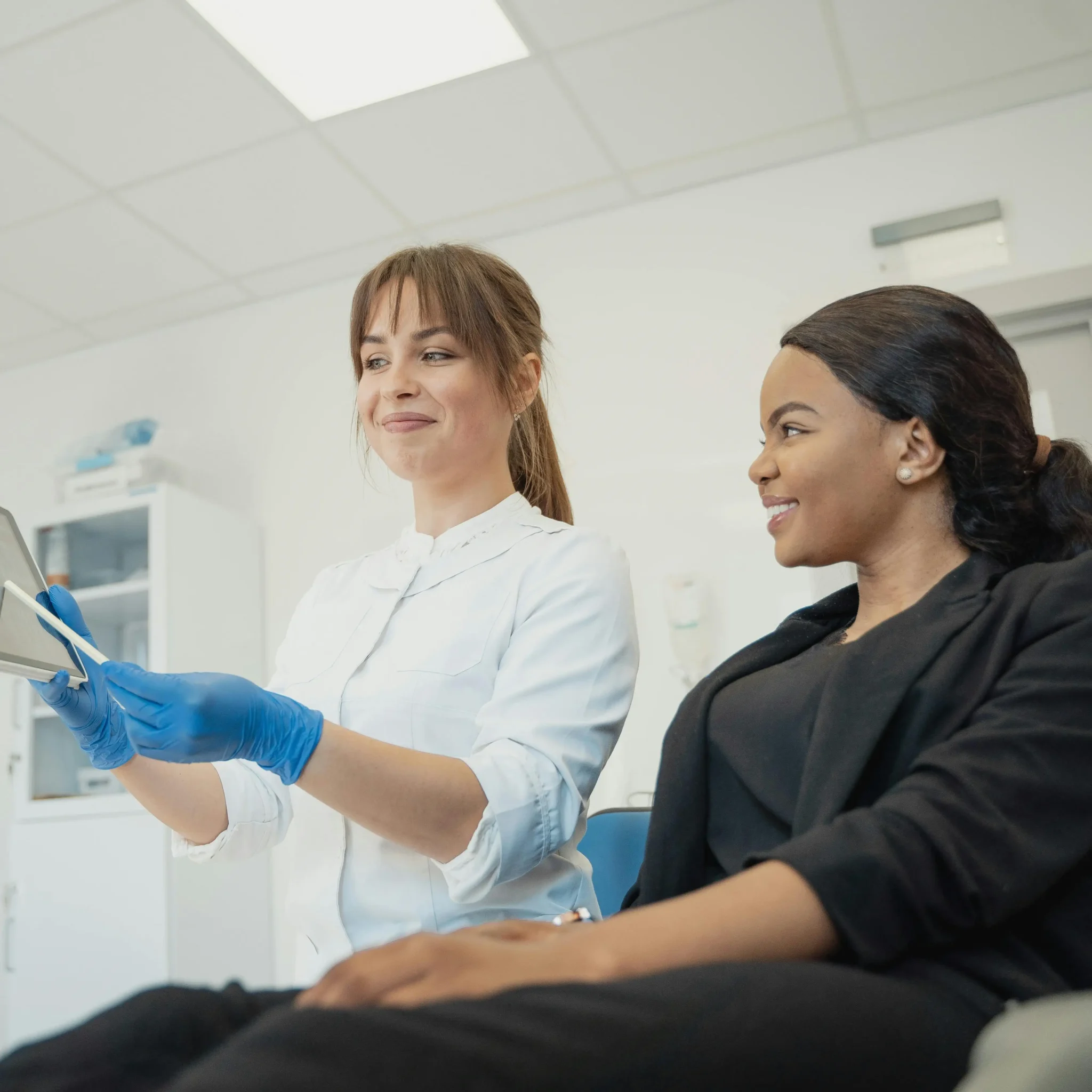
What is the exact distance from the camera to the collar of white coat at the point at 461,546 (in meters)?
1.36

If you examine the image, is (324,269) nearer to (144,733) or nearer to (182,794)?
(182,794)

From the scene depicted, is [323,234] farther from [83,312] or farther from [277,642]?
[277,642]

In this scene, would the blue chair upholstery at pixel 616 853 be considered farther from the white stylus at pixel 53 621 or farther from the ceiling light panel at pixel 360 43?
the ceiling light panel at pixel 360 43

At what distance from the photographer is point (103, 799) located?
2848 mm

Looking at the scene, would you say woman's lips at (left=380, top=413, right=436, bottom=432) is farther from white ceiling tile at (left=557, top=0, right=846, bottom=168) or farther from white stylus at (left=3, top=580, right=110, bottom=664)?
white ceiling tile at (left=557, top=0, right=846, bottom=168)

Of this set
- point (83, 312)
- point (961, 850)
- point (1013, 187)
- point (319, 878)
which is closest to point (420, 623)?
point (319, 878)

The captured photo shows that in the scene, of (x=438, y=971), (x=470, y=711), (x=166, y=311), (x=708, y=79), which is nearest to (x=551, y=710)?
(x=470, y=711)

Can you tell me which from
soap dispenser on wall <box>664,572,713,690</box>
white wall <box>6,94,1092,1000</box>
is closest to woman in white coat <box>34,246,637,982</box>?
soap dispenser on wall <box>664,572,713,690</box>

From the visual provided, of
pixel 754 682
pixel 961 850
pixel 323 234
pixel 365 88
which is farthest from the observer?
pixel 323 234

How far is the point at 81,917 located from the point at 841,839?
266 centimetres

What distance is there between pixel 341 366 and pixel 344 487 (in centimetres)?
40

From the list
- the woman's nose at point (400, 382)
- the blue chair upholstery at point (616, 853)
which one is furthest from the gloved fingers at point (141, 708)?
the blue chair upholstery at point (616, 853)

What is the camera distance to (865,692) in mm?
917

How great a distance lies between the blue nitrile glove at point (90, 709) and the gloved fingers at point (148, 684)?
0.15 m
